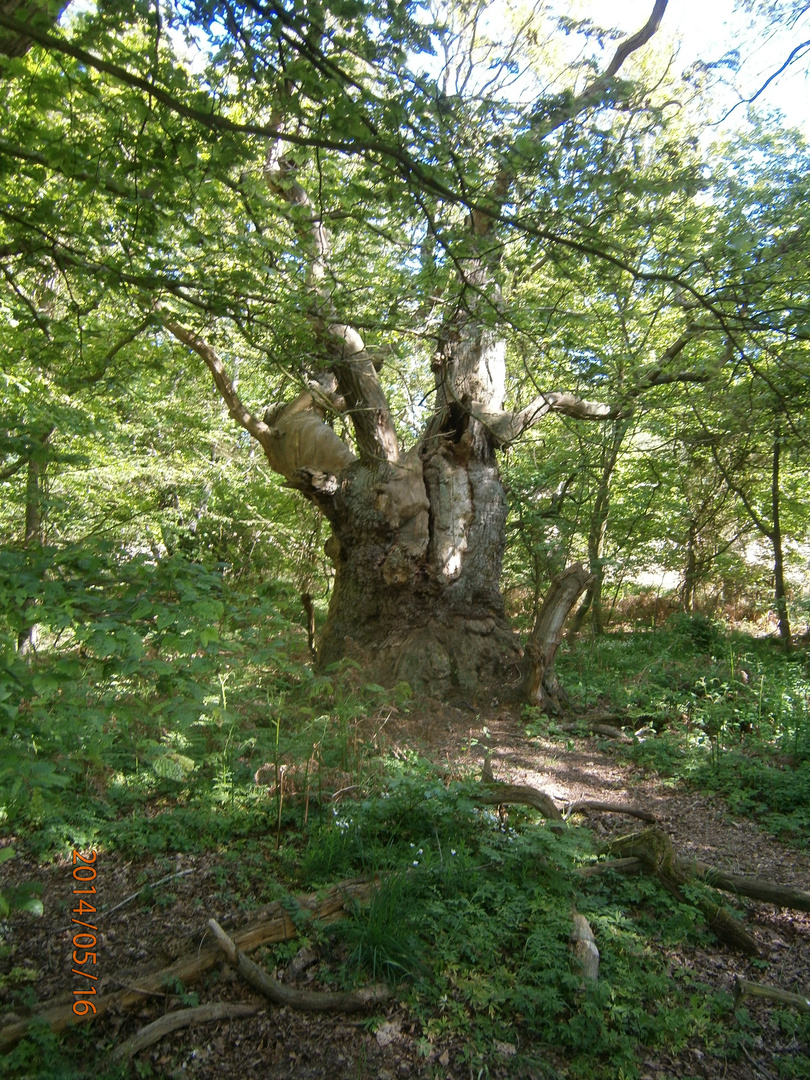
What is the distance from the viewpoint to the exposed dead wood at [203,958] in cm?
240

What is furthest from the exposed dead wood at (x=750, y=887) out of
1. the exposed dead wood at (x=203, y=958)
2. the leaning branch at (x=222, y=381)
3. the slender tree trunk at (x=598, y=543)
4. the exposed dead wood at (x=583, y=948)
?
the slender tree trunk at (x=598, y=543)

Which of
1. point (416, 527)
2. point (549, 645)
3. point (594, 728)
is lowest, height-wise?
point (594, 728)

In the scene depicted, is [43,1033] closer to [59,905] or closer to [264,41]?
[59,905]

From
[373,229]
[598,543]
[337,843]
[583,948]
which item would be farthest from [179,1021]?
[598,543]

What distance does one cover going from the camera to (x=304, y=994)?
2648mm

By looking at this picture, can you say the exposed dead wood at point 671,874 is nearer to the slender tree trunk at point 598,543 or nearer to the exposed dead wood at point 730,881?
the exposed dead wood at point 730,881

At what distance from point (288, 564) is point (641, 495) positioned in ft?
20.0

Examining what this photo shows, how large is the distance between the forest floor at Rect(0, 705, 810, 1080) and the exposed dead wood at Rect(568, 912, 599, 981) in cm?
34

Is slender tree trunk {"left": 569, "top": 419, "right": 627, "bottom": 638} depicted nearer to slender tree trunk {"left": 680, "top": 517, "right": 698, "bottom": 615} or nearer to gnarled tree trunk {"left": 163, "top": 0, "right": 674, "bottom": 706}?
slender tree trunk {"left": 680, "top": 517, "right": 698, "bottom": 615}

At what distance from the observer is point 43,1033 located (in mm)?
2332

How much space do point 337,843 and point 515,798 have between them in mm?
1099

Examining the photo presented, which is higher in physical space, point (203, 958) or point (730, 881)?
point (730, 881)

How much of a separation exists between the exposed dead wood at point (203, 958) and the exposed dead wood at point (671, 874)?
1425 millimetres

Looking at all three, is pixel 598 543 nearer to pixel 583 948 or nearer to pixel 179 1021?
pixel 583 948
